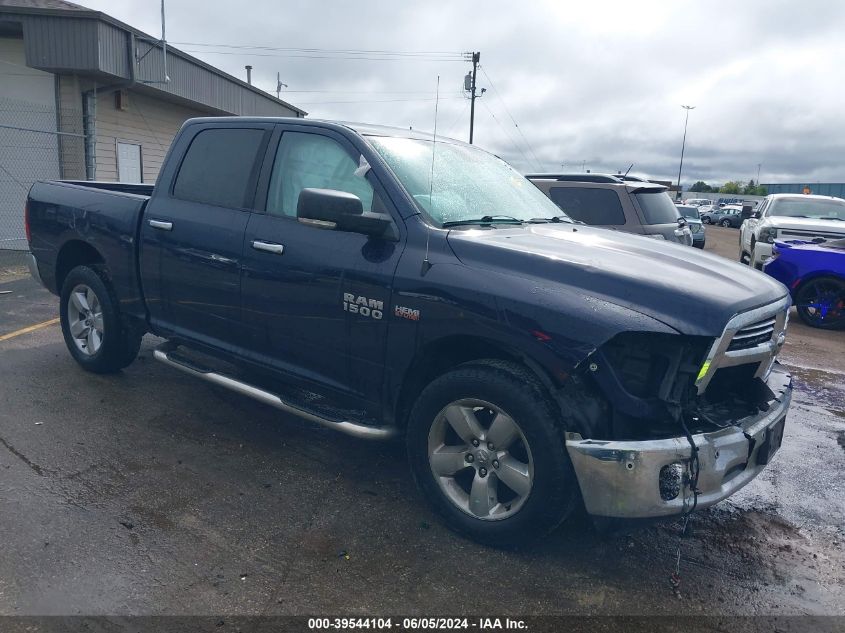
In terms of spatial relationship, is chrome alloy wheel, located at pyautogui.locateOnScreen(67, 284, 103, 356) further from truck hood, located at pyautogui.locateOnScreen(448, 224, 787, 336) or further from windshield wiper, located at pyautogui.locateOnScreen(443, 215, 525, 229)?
truck hood, located at pyautogui.locateOnScreen(448, 224, 787, 336)

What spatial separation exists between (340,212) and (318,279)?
47 cm

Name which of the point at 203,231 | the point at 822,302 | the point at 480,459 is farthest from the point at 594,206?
the point at 480,459

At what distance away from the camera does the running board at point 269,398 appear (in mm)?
3557

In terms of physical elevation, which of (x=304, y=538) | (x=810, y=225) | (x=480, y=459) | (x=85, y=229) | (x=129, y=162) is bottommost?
(x=304, y=538)

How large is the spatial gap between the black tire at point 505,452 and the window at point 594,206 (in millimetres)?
6252

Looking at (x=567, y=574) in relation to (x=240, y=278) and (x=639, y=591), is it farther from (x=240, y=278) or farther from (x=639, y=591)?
(x=240, y=278)

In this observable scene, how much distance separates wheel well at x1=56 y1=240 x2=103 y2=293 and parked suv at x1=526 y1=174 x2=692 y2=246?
561 cm

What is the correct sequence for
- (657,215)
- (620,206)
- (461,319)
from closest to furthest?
(461,319) → (620,206) → (657,215)

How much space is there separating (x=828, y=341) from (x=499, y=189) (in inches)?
256

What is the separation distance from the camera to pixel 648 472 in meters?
2.81

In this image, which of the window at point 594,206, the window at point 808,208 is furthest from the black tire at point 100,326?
the window at point 808,208

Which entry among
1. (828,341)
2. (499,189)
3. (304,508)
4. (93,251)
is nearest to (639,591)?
(304,508)

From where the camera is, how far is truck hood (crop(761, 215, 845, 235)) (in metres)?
11.0

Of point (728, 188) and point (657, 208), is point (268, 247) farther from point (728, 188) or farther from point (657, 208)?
point (728, 188)
